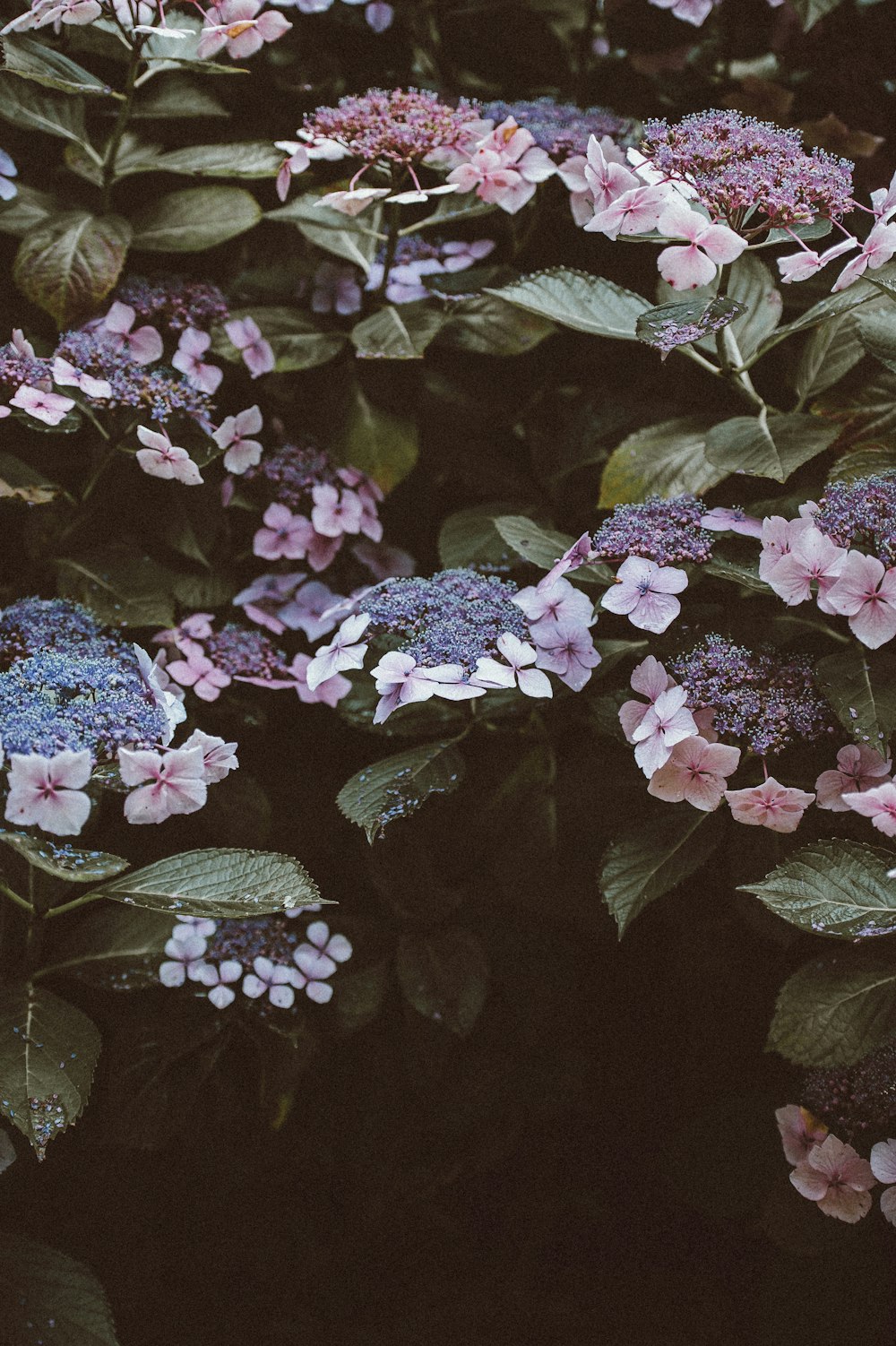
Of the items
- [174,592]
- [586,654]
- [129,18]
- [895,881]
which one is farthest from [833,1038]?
[129,18]

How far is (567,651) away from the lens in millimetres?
949

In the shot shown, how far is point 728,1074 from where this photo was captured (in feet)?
4.04

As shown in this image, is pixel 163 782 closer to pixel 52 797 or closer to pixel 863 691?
pixel 52 797

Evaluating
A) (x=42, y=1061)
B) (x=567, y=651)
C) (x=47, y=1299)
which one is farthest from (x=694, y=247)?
(x=47, y=1299)

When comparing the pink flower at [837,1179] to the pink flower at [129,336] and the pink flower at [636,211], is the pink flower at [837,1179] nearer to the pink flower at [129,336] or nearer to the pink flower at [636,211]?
the pink flower at [636,211]

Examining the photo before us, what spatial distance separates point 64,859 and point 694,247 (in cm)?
63

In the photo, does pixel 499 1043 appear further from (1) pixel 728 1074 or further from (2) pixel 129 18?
(2) pixel 129 18

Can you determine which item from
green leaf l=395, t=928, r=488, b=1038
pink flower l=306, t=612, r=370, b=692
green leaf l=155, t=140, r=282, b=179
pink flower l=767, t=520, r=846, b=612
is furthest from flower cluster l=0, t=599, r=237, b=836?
green leaf l=155, t=140, r=282, b=179

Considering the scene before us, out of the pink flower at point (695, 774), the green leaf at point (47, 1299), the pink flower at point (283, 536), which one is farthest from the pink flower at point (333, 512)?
the green leaf at point (47, 1299)

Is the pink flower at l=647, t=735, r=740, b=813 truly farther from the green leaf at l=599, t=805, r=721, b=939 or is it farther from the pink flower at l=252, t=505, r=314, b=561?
the pink flower at l=252, t=505, r=314, b=561

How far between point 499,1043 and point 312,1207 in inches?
9.8

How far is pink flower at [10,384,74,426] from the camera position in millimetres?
998

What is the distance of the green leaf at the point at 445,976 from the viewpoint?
43.1 inches

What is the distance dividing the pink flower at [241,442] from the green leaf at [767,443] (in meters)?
0.43
